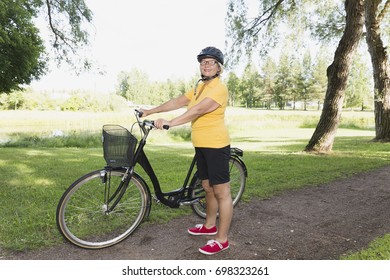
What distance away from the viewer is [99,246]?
11.2ft

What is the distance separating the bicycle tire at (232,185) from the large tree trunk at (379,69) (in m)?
10.2

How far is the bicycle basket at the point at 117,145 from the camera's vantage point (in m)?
3.31

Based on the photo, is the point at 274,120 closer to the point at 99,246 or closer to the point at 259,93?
the point at 99,246

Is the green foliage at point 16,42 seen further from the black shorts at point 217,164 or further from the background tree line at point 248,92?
the background tree line at point 248,92

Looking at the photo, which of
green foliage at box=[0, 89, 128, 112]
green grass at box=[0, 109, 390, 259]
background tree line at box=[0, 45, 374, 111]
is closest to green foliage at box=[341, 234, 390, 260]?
green grass at box=[0, 109, 390, 259]

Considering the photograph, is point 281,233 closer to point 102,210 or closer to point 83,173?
point 102,210

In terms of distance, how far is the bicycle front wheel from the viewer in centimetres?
330

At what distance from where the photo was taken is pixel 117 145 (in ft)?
11.0

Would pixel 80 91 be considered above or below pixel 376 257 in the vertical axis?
above

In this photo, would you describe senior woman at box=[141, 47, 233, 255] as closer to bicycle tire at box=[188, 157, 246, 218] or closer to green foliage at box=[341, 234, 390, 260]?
bicycle tire at box=[188, 157, 246, 218]

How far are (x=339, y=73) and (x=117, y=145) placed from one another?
7.75 metres

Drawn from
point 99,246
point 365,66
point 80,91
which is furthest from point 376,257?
point 80,91

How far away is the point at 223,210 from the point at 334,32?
14457 mm

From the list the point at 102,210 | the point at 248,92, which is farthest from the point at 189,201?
the point at 248,92
